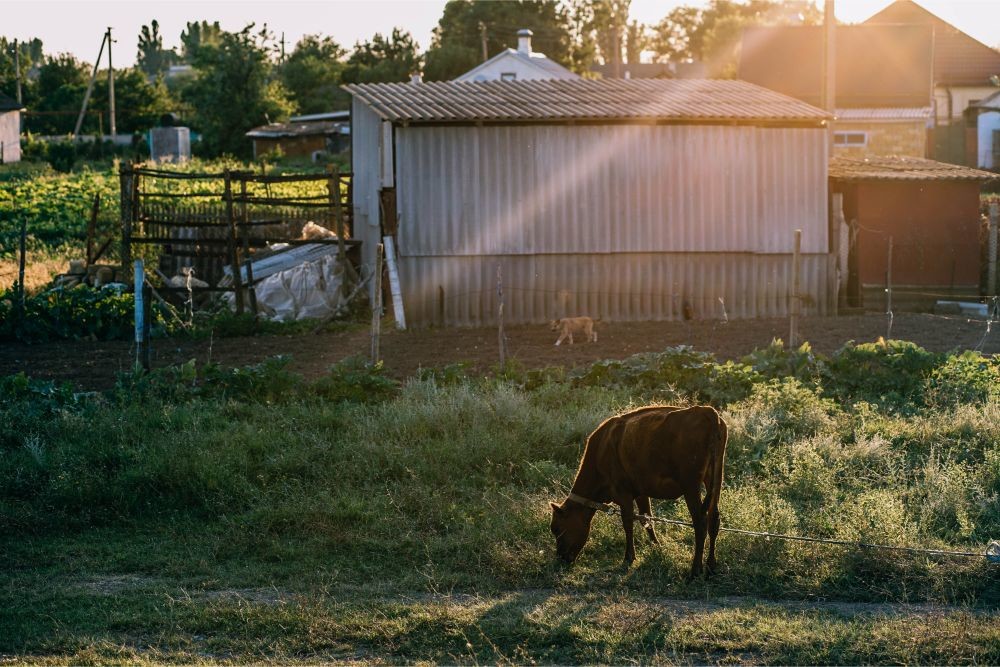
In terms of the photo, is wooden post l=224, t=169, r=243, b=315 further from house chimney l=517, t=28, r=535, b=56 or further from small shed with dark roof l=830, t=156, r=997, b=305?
house chimney l=517, t=28, r=535, b=56

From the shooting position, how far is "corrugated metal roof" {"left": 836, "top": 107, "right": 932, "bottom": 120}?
3925cm

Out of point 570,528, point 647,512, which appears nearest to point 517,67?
point 647,512

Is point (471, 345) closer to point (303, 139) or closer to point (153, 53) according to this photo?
point (303, 139)

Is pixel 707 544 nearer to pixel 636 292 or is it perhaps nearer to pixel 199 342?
pixel 199 342

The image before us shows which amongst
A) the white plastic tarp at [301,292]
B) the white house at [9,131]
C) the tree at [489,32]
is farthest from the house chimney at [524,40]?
the white plastic tarp at [301,292]

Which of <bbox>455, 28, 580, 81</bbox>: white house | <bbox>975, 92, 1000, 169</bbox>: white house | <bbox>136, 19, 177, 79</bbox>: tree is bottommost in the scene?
<bbox>975, 92, 1000, 169</bbox>: white house

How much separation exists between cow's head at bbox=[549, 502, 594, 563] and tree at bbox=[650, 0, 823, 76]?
3108 inches

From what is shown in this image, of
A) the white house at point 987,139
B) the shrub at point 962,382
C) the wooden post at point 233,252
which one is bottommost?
the shrub at point 962,382

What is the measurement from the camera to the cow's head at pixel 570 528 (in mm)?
7965

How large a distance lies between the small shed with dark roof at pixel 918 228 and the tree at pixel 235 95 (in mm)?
34284

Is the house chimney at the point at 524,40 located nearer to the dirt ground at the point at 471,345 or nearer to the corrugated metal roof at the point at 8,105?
the corrugated metal roof at the point at 8,105

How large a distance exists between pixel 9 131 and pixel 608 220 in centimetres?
3970

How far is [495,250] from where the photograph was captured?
20922 millimetres

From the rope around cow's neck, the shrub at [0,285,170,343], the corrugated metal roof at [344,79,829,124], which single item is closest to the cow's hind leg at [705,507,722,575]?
the rope around cow's neck
